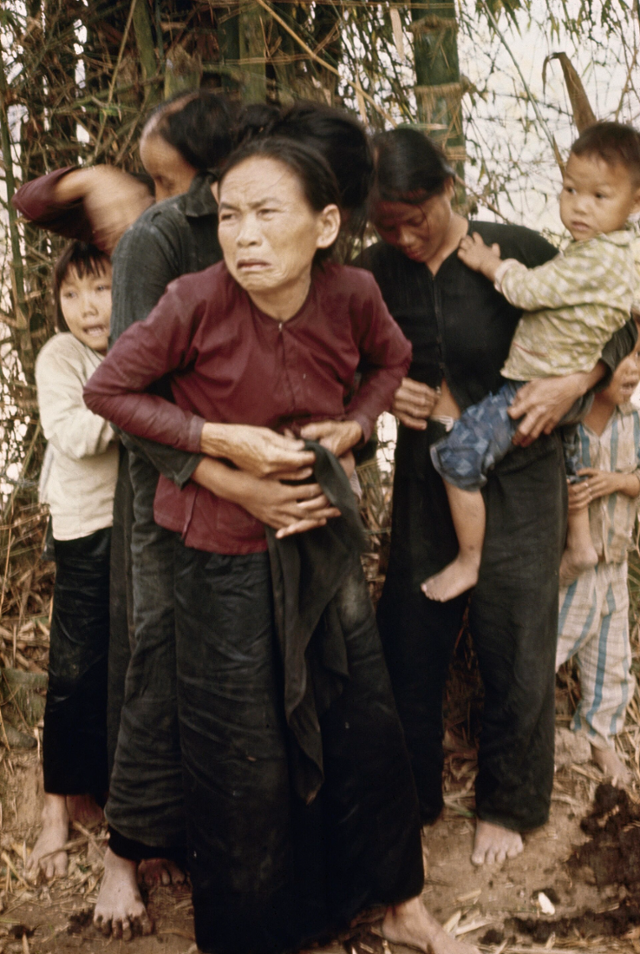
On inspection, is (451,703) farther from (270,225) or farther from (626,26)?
(626,26)

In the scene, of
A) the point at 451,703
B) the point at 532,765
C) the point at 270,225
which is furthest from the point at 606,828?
the point at 270,225

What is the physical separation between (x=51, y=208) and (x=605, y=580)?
2.28 meters

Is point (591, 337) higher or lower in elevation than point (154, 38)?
lower

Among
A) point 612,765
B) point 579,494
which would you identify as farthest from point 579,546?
point 612,765

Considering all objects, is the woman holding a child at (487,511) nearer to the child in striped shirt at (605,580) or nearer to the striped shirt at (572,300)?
the striped shirt at (572,300)

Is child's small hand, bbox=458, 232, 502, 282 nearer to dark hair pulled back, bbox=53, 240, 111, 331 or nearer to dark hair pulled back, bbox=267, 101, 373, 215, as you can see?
Answer: dark hair pulled back, bbox=267, 101, 373, 215

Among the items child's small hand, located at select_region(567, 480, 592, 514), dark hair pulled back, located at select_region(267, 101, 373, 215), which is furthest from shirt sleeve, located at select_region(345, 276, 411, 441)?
child's small hand, located at select_region(567, 480, 592, 514)

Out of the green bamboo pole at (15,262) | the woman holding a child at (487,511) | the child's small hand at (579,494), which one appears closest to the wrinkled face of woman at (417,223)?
the woman holding a child at (487,511)

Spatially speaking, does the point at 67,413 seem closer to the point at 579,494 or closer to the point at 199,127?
the point at 199,127

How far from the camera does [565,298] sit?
8.05ft

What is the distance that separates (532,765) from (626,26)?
2.78m

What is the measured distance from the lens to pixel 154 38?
10.5 ft

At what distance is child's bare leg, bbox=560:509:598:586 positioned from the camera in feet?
9.83

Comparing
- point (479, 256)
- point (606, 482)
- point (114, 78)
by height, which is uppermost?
point (114, 78)
